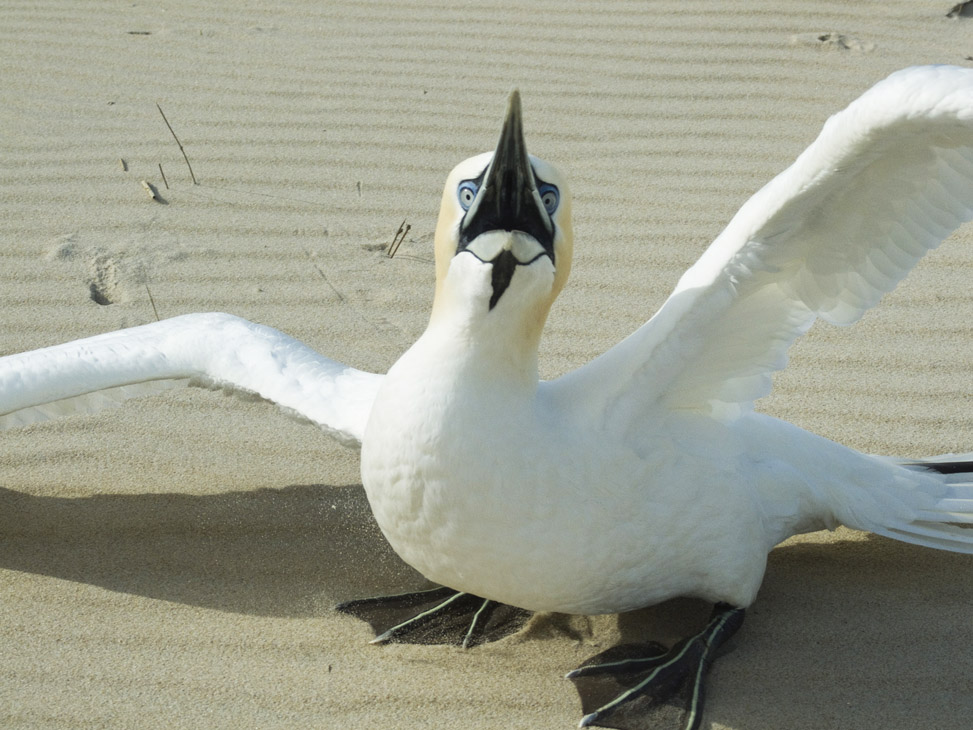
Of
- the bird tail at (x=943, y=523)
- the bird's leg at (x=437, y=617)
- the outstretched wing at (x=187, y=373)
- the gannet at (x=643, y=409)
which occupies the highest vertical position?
the gannet at (x=643, y=409)

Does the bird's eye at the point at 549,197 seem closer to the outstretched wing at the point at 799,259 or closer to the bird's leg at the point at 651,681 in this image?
the outstretched wing at the point at 799,259

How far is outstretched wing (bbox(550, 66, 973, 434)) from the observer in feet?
9.23

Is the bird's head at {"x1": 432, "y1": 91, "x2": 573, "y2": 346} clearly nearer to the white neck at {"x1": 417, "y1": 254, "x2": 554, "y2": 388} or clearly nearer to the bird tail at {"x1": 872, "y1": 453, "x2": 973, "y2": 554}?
the white neck at {"x1": 417, "y1": 254, "x2": 554, "y2": 388}

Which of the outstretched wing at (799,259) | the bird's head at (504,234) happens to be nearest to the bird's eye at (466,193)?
the bird's head at (504,234)

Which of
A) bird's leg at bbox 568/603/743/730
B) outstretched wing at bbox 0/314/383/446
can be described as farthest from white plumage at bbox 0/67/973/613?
outstretched wing at bbox 0/314/383/446

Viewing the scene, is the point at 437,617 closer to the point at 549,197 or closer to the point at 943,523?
the point at 549,197

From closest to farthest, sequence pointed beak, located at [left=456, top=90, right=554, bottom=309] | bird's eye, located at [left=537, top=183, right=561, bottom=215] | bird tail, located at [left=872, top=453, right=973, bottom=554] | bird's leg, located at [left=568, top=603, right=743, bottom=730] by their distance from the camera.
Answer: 1. pointed beak, located at [left=456, top=90, right=554, bottom=309]
2. bird's eye, located at [left=537, top=183, right=561, bottom=215]
3. bird's leg, located at [left=568, top=603, right=743, bottom=730]
4. bird tail, located at [left=872, top=453, right=973, bottom=554]

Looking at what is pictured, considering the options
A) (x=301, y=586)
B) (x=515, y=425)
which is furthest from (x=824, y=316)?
(x=301, y=586)

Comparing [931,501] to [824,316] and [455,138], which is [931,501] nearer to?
[824,316]

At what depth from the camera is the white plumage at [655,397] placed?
2910 mm

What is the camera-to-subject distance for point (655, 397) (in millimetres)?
3195

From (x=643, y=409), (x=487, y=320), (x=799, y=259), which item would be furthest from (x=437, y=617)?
(x=799, y=259)

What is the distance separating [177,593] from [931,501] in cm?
228

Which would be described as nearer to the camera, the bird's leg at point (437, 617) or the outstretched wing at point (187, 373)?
the bird's leg at point (437, 617)
